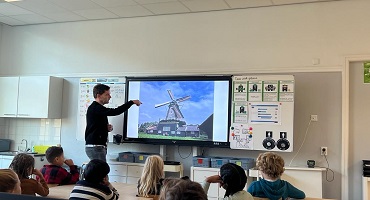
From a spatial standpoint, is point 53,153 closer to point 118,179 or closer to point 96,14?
point 118,179

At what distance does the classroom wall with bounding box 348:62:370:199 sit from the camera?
4.60 meters

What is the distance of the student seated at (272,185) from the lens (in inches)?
111

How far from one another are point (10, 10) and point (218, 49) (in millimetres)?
3183

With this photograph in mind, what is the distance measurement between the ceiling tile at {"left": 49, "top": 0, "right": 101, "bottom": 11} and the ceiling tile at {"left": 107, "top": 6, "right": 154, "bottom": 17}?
293mm

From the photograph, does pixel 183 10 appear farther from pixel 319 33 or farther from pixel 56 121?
pixel 56 121

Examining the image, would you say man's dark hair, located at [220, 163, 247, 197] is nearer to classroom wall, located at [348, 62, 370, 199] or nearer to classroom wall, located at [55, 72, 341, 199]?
classroom wall, located at [55, 72, 341, 199]

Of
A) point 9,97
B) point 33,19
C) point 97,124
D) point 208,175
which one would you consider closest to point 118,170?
point 97,124

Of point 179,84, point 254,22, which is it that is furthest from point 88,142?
point 254,22

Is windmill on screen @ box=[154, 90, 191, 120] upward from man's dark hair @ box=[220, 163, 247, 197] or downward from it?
upward

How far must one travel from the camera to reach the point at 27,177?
114 inches

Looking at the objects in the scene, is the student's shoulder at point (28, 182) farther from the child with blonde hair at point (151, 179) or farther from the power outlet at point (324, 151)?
the power outlet at point (324, 151)

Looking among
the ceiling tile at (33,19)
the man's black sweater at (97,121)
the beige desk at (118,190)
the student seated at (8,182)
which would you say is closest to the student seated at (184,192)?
the student seated at (8,182)

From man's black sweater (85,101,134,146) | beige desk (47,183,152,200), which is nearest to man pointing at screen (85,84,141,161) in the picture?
man's black sweater (85,101,134,146)

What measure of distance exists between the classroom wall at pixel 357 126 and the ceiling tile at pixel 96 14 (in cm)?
347
